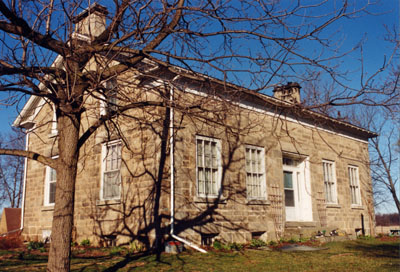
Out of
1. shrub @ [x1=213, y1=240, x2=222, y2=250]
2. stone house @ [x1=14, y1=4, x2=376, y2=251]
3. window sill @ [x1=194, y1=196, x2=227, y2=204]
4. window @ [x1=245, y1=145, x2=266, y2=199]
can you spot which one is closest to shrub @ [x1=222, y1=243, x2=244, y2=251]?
shrub @ [x1=213, y1=240, x2=222, y2=250]

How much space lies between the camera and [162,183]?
1030 cm

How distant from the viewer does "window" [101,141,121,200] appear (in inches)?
459

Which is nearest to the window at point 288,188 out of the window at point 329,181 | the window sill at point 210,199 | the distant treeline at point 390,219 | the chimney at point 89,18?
the window at point 329,181

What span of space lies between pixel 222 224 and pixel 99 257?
12.1 feet

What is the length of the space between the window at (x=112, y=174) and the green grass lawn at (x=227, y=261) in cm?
200

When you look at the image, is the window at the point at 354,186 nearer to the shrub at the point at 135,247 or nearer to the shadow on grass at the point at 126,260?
A: the shrub at the point at 135,247

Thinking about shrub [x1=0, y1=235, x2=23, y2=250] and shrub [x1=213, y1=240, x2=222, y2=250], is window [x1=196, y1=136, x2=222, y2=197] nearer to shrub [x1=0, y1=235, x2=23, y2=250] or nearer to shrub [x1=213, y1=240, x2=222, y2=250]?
shrub [x1=213, y1=240, x2=222, y2=250]

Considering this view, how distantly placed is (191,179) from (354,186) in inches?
391

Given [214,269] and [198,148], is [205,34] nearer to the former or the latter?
[214,269]

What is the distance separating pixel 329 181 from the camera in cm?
1616

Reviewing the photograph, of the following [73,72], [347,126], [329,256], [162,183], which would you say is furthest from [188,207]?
[347,126]

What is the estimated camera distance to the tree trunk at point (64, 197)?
5.79 meters

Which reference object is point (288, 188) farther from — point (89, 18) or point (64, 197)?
point (89, 18)

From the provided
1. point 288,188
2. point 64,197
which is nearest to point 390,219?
point 288,188
